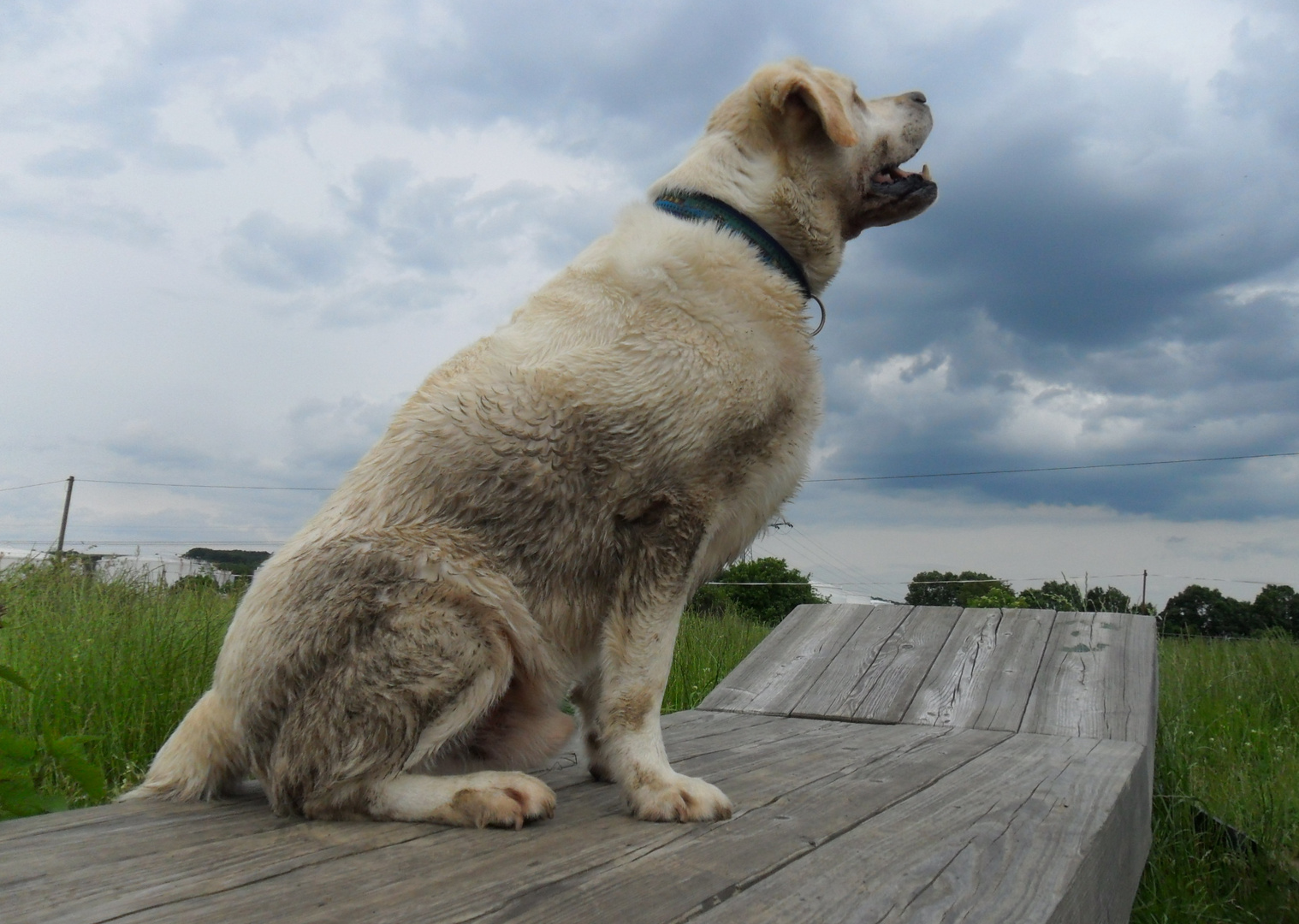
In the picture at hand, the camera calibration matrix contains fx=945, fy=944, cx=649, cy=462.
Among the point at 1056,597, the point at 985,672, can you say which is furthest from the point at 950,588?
the point at 985,672

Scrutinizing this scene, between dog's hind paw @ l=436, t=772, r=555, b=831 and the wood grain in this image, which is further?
the wood grain

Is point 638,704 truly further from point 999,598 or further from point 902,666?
point 999,598

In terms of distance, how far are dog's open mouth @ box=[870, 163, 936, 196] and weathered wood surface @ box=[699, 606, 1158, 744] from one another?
2.15 metres

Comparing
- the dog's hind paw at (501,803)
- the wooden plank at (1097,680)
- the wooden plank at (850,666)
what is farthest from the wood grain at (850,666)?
the dog's hind paw at (501,803)

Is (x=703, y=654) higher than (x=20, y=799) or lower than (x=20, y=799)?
higher

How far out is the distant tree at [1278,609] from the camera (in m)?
7.03

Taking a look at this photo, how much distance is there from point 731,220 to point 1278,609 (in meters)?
7.92

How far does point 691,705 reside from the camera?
18.0 feet

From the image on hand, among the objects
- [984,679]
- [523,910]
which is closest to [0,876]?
[523,910]

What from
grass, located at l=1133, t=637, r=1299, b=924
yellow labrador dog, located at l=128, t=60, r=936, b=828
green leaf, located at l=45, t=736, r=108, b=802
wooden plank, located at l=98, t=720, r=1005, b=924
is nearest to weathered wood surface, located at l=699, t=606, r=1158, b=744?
grass, located at l=1133, t=637, r=1299, b=924

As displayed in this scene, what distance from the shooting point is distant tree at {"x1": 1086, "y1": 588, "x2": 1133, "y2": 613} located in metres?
5.70

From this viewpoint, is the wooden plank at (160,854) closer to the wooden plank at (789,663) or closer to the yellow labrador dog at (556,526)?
the yellow labrador dog at (556,526)

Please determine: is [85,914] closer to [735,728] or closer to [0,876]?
[0,876]

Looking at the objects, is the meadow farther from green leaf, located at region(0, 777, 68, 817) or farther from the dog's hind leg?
the dog's hind leg
